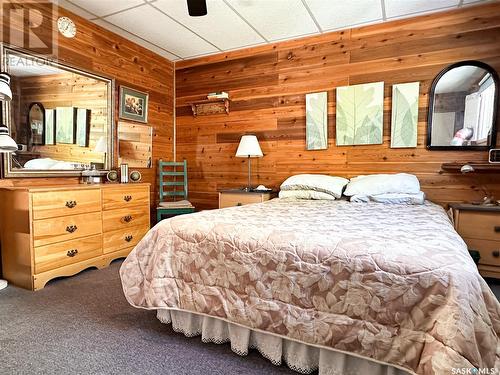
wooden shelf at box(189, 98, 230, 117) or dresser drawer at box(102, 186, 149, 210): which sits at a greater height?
wooden shelf at box(189, 98, 230, 117)

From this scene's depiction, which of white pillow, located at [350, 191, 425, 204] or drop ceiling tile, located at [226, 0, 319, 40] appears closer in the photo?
white pillow, located at [350, 191, 425, 204]

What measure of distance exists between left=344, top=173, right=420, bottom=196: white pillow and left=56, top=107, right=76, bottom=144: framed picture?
2.77 metres

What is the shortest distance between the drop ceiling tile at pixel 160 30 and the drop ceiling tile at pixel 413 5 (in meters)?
2.05

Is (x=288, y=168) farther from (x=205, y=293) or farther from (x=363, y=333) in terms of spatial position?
(x=363, y=333)

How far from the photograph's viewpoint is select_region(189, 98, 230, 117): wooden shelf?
396 centimetres

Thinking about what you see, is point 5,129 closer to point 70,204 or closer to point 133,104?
point 70,204

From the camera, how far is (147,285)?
1670mm

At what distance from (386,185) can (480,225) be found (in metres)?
0.77

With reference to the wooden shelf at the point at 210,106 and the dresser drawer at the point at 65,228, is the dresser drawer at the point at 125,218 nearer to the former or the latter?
the dresser drawer at the point at 65,228

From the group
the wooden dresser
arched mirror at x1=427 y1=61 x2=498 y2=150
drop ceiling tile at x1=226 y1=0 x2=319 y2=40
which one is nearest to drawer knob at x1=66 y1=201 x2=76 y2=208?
the wooden dresser

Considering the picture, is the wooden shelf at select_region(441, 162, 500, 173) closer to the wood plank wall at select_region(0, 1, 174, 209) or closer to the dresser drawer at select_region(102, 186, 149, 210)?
the dresser drawer at select_region(102, 186, 149, 210)

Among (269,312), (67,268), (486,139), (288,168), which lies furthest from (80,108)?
(486,139)

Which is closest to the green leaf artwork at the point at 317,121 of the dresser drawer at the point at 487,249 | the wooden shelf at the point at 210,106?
the wooden shelf at the point at 210,106

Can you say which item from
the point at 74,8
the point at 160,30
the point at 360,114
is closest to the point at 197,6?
the point at 160,30
